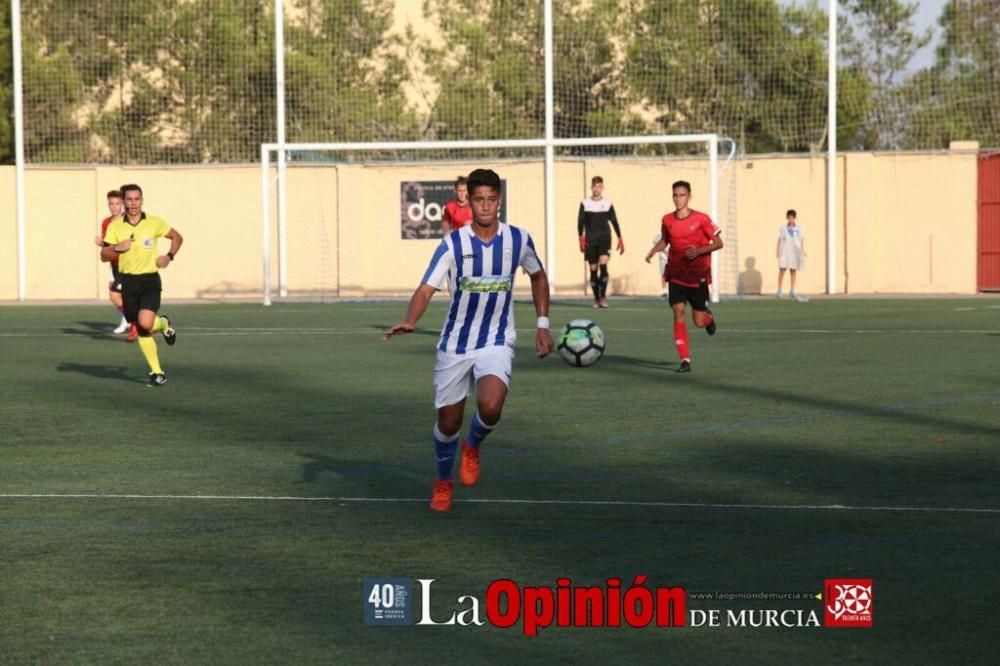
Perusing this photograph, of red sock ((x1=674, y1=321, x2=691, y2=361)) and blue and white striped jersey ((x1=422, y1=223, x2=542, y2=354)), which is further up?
blue and white striped jersey ((x1=422, y1=223, x2=542, y2=354))

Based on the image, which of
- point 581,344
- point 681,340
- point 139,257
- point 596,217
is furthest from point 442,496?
point 596,217

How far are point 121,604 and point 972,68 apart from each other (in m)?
31.5

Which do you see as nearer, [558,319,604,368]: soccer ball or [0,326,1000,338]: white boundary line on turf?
[558,319,604,368]: soccer ball

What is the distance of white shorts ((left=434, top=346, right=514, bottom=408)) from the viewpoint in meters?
9.05

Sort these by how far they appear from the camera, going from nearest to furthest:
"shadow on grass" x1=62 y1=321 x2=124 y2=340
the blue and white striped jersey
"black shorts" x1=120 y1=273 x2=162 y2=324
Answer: the blue and white striped jersey → "black shorts" x1=120 y1=273 x2=162 y2=324 → "shadow on grass" x1=62 y1=321 x2=124 y2=340

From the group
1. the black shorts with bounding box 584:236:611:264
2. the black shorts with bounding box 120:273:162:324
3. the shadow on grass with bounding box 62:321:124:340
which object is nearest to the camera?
the black shorts with bounding box 120:273:162:324

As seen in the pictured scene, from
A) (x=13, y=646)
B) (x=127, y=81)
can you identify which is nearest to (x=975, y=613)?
(x=13, y=646)

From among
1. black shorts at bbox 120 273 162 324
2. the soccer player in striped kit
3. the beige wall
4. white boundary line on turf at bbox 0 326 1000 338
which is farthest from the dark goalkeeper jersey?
the soccer player in striped kit

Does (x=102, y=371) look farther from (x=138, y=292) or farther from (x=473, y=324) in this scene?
(x=473, y=324)

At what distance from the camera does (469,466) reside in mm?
9383

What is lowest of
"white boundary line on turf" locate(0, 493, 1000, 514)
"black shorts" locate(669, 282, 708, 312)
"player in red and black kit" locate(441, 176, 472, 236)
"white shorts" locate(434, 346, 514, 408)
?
"white boundary line on turf" locate(0, 493, 1000, 514)

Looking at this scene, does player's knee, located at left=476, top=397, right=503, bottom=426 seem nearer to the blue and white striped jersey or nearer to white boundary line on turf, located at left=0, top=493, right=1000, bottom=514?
the blue and white striped jersey

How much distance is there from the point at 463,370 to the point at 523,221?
28220mm

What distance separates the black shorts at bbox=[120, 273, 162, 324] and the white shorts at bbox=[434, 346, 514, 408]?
796cm
